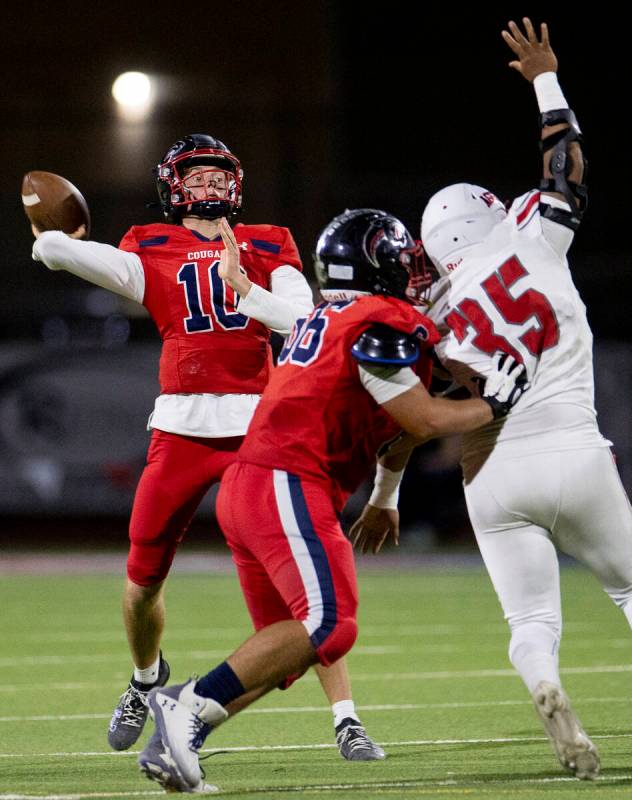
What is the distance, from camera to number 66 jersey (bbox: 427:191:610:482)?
13.5ft

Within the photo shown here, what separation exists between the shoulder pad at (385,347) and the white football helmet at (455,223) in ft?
1.80

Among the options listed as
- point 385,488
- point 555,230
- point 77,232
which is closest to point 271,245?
point 77,232

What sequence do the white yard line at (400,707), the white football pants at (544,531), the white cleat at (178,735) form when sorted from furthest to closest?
the white yard line at (400,707) → the white football pants at (544,531) → the white cleat at (178,735)

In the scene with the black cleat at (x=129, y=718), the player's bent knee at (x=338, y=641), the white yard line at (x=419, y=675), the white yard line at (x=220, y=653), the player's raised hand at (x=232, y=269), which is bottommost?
the white yard line at (x=220, y=653)

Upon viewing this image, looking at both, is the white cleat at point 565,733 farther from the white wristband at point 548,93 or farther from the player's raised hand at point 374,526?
the white wristband at point 548,93

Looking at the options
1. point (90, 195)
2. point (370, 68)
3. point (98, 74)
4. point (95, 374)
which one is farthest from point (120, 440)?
point (370, 68)

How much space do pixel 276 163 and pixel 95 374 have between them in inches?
137

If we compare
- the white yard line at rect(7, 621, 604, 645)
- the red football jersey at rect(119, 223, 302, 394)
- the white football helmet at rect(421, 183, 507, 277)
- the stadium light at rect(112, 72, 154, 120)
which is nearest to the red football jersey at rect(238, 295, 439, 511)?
the white football helmet at rect(421, 183, 507, 277)

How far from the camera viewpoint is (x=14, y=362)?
14.8 meters

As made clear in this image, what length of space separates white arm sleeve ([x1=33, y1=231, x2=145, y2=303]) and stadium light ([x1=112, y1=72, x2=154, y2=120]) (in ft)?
40.1

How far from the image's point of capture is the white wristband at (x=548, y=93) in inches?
175

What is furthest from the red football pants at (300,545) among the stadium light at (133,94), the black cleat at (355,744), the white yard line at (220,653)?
the stadium light at (133,94)

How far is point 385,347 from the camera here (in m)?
3.83

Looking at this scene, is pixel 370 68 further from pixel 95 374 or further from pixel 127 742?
pixel 127 742
